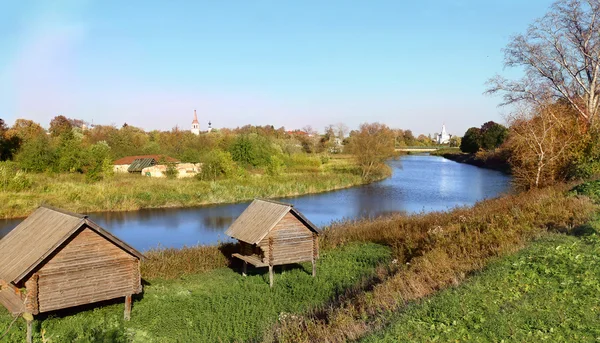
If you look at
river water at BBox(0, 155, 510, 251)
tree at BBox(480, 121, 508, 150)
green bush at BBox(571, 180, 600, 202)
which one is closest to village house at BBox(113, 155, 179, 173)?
river water at BBox(0, 155, 510, 251)

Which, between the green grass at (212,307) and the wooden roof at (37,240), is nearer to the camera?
the wooden roof at (37,240)

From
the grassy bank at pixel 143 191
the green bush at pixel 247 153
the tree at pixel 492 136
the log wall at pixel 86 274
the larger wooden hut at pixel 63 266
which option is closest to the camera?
the larger wooden hut at pixel 63 266

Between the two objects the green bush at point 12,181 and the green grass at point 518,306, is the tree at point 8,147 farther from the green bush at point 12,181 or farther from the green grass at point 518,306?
the green grass at point 518,306

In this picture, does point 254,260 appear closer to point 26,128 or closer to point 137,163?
point 137,163

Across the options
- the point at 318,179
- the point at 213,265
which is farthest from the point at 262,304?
the point at 318,179

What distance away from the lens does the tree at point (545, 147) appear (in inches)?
881

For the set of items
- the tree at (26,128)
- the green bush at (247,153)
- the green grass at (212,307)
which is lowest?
the green grass at (212,307)

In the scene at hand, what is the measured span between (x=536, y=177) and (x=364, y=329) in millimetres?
18676

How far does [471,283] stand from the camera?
8914mm

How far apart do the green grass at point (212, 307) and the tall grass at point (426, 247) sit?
1.21m

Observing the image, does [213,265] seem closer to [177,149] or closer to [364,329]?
[364,329]

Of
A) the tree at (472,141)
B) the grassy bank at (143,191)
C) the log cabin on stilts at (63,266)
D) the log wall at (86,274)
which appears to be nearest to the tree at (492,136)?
the tree at (472,141)

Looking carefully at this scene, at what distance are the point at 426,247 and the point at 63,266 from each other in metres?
10.0

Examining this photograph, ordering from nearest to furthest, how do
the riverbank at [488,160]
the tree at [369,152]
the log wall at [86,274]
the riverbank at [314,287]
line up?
1. the riverbank at [314,287]
2. the log wall at [86,274]
3. the tree at [369,152]
4. the riverbank at [488,160]
